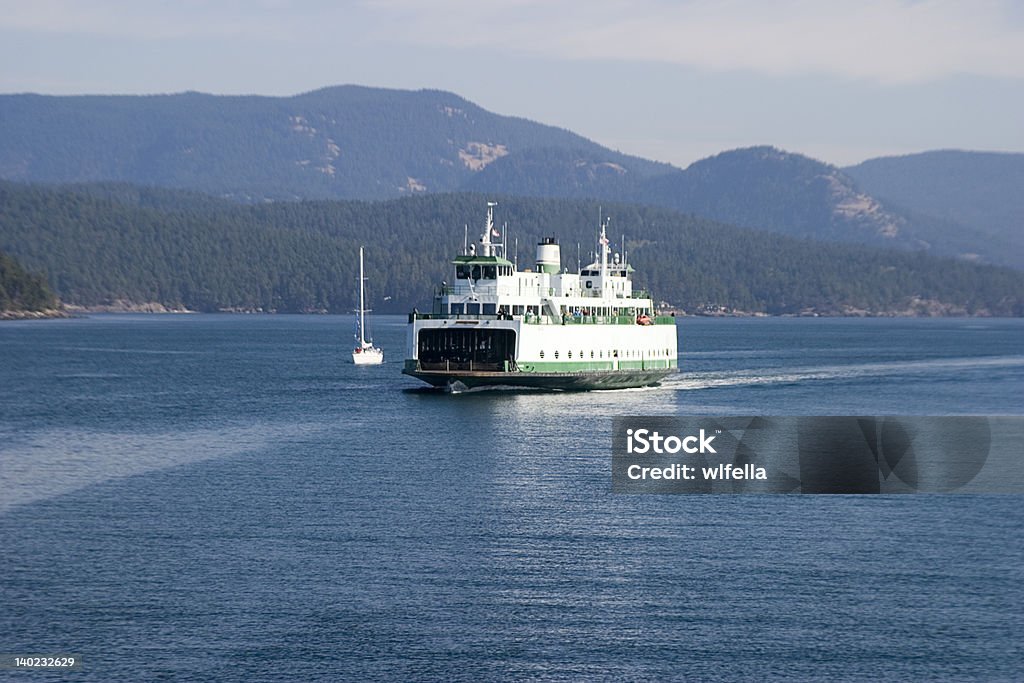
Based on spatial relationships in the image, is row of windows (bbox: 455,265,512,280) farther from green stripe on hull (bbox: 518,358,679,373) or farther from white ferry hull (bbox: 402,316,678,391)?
green stripe on hull (bbox: 518,358,679,373)

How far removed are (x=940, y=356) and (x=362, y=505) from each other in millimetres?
130762

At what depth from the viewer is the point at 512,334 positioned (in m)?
96.9

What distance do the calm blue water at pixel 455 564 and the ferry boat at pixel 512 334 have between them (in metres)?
12.9

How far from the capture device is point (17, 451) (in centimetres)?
7231

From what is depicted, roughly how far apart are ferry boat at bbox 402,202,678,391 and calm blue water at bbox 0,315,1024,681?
1295 centimetres

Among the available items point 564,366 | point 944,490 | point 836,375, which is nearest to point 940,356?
point 836,375

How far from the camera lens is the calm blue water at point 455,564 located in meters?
37.3

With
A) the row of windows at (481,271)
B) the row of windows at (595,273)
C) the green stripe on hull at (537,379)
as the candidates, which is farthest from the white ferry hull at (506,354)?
the row of windows at (595,273)

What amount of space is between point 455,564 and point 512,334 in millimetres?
51075

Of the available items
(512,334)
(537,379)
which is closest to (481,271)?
(512,334)

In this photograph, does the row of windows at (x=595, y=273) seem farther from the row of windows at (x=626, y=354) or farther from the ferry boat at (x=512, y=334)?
the row of windows at (x=626, y=354)

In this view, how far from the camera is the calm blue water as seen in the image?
37.3m

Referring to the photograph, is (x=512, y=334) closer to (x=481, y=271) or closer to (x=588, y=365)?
(x=481, y=271)

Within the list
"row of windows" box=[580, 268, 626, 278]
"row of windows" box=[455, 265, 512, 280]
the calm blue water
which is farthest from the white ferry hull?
the calm blue water
